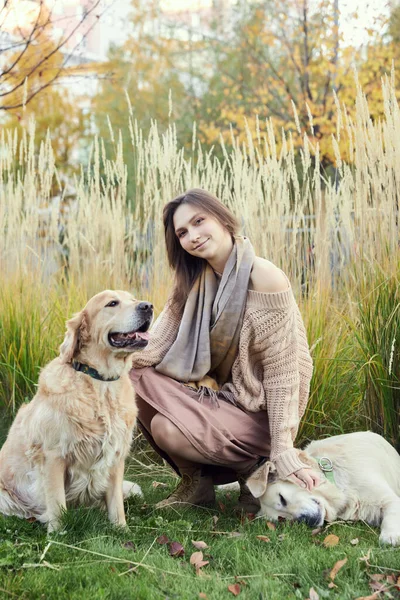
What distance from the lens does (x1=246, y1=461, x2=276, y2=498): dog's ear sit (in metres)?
3.00

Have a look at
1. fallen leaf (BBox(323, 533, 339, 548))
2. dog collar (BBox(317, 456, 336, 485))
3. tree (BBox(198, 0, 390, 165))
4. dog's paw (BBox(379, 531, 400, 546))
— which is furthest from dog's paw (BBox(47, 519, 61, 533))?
tree (BBox(198, 0, 390, 165))

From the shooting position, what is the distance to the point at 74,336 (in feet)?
9.89

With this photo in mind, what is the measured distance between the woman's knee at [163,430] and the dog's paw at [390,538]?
0.98m

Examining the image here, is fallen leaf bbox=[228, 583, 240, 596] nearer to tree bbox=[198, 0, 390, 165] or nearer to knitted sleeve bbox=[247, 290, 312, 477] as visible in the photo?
knitted sleeve bbox=[247, 290, 312, 477]

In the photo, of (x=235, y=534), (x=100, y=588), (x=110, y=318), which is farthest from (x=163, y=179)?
(x=100, y=588)

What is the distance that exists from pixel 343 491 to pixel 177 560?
36.4 inches

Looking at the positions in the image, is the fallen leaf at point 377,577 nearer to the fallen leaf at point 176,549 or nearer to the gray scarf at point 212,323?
the fallen leaf at point 176,549

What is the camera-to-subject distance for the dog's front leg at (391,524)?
2742 millimetres

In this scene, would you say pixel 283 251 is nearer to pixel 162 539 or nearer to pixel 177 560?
pixel 162 539

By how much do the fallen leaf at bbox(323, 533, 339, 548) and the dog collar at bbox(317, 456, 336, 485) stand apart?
36 centimetres

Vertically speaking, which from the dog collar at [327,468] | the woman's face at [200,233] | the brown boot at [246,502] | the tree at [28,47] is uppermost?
the tree at [28,47]

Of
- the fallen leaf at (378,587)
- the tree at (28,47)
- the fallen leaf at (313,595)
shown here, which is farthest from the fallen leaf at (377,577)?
the tree at (28,47)

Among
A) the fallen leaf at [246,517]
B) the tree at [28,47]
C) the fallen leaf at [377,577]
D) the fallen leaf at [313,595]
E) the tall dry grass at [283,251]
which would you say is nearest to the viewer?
the fallen leaf at [313,595]

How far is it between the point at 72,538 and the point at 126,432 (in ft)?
1.62
